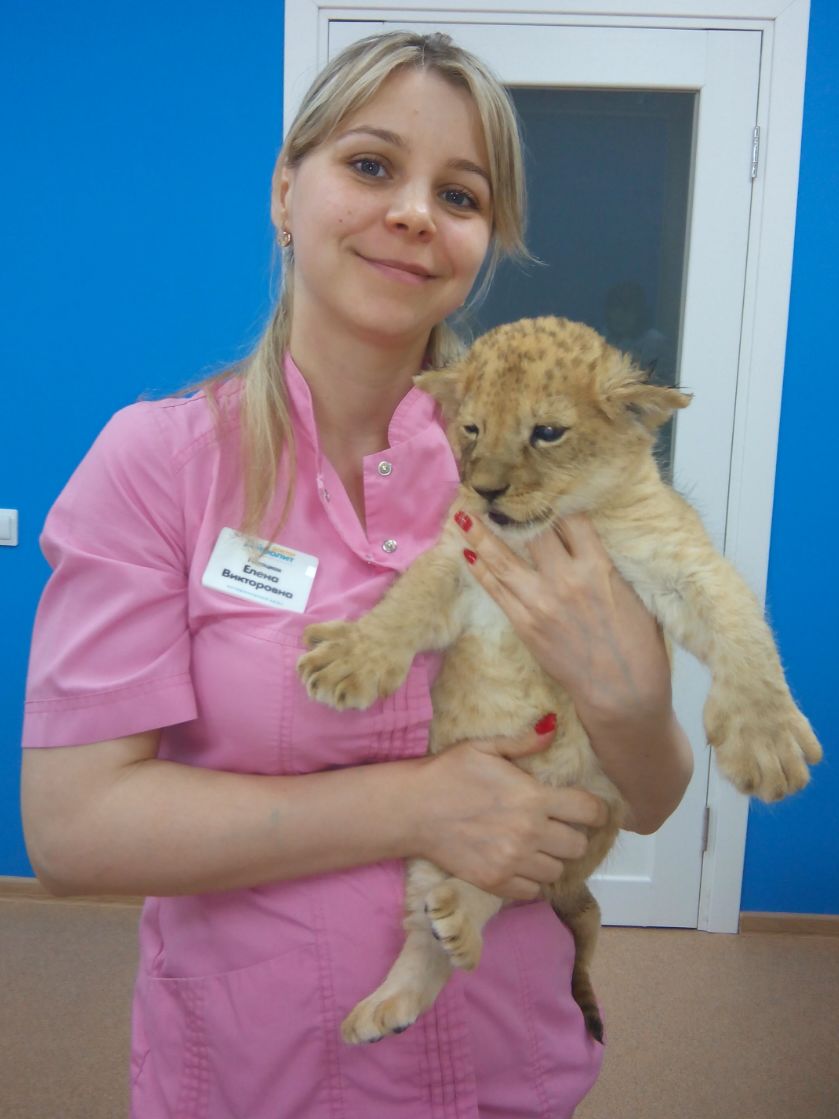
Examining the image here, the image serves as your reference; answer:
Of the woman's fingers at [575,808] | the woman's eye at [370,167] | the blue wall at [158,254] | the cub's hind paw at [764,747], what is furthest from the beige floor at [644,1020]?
the woman's eye at [370,167]

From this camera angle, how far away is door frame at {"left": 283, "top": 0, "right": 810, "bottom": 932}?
309cm

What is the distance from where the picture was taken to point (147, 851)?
114cm

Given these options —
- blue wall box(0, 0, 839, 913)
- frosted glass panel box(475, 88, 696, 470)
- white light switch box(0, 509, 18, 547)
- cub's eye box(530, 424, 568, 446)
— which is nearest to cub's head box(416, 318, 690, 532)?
cub's eye box(530, 424, 568, 446)

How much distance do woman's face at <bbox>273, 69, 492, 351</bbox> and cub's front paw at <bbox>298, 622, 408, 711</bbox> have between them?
0.45 metres

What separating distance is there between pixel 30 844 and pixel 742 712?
3.12 feet

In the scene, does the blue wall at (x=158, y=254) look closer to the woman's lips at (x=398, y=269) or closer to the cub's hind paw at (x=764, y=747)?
the woman's lips at (x=398, y=269)

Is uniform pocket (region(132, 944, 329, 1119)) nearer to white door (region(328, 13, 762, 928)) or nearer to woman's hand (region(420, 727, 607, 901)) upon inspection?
woman's hand (region(420, 727, 607, 901))

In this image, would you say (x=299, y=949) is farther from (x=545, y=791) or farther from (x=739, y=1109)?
(x=739, y=1109)

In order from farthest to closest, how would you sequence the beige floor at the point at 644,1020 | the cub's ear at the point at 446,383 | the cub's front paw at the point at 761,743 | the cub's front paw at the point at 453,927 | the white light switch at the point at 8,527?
1. the white light switch at the point at 8,527
2. the beige floor at the point at 644,1020
3. the cub's ear at the point at 446,383
4. the cub's front paw at the point at 453,927
5. the cub's front paw at the point at 761,743

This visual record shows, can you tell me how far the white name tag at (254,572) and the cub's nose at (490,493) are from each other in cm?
30

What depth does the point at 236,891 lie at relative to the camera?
48.9 inches

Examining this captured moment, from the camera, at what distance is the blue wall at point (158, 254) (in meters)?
3.19

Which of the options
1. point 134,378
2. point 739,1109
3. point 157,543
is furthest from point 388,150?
point 739,1109

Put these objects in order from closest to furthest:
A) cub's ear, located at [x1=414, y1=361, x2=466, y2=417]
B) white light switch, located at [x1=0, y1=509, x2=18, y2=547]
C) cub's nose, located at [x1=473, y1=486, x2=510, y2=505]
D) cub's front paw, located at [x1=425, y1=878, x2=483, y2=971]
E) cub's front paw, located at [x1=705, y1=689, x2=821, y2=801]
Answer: cub's front paw, located at [x1=705, y1=689, x2=821, y2=801], cub's front paw, located at [x1=425, y1=878, x2=483, y2=971], cub's nose, located at [x1=473, y1=486, x2=510, y2=505], cub's ear, located at [x1=414, y1=361, x2=466, y2=417], white light switch, located at [x1=0, y1=509, x2=18, y2=547]
